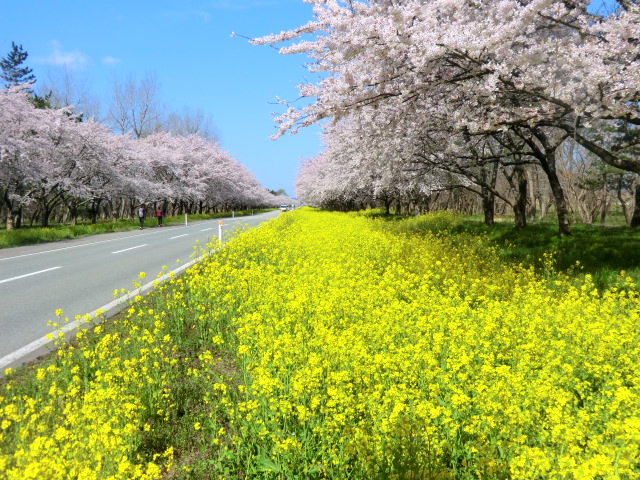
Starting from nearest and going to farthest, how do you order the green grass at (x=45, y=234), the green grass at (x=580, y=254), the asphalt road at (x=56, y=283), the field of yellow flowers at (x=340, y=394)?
the field of yellow flowers at (x=340, y=394) < the asphalt road at (x=56, y=283) < the green grass at (x=580, y=254) < the green grass at (x=45, y=234)

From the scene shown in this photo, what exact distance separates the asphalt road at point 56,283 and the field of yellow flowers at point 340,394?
3.62 ft

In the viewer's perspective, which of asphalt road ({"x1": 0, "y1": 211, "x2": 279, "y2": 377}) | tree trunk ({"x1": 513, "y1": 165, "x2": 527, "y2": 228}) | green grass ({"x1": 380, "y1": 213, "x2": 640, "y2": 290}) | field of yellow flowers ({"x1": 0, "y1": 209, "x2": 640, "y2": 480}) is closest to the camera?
field of yellow flowers ({"x1": 0, "y1": 209, "x2": 640, "y2": 480})

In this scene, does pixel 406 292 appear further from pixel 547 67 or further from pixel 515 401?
pixel 547 67

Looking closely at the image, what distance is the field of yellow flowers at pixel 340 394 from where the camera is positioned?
284 cm

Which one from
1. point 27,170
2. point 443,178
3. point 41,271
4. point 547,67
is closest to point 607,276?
point 547,67

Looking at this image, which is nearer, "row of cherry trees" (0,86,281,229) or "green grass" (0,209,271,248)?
"green grass" (0,209,271,248)

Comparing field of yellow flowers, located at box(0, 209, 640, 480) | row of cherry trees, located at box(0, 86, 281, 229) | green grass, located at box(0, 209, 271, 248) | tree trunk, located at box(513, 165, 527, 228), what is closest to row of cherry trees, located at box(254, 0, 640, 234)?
field of yellow flowers, located at box(0, 209, 640, 480)

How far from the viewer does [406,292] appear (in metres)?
6.80

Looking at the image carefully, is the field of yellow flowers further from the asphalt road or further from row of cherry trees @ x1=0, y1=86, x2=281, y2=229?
row of cherry trees @ x1=0, y1=86, x2=281, y2=229

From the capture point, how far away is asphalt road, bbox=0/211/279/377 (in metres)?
5.91

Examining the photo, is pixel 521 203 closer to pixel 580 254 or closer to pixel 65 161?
pixel 580 254

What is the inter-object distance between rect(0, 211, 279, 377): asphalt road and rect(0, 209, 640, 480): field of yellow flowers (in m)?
1.10

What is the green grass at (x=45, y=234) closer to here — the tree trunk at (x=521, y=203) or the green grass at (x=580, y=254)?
the green grass at (x=580, y=254)

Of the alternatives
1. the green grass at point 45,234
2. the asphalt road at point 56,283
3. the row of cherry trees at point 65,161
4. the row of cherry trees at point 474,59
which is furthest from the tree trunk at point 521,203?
the row of cherry trees at point 65,161
